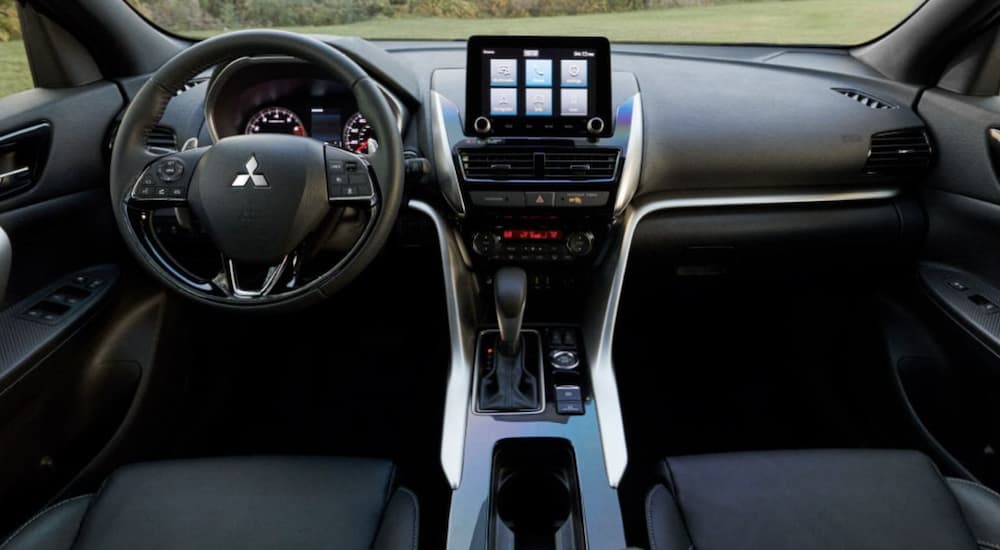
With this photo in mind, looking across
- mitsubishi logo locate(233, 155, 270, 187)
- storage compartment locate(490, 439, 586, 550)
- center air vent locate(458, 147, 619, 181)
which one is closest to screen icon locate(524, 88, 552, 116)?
center air vent locate(458, 147, 619, 181)

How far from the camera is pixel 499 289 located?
2.01 meters

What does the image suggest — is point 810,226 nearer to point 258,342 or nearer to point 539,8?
point 539,8

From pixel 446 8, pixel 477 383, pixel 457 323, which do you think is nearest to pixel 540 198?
pixel 457 323

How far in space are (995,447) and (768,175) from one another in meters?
0.95

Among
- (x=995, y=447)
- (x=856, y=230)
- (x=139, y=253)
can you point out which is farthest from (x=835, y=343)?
(x=139, y=253)

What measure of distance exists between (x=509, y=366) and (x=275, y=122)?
1.00m

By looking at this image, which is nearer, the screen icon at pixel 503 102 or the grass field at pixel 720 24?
the screen icon at pixel 503 102

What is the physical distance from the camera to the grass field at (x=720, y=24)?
229cm

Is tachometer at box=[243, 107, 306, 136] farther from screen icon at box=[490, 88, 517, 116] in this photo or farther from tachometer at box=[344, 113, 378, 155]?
screen icon at box=[490, 88, 517, 116]

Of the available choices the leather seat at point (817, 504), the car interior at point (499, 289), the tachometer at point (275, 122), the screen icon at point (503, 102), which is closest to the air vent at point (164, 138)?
the car interior at point (499, 289)

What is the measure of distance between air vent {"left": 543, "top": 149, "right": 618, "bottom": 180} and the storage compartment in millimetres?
713

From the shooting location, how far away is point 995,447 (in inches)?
78.8

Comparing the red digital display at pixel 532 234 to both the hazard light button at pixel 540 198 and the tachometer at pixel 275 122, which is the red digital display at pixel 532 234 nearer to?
the hazard light button at pixel 540 198

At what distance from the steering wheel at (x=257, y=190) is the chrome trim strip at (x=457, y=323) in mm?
517
